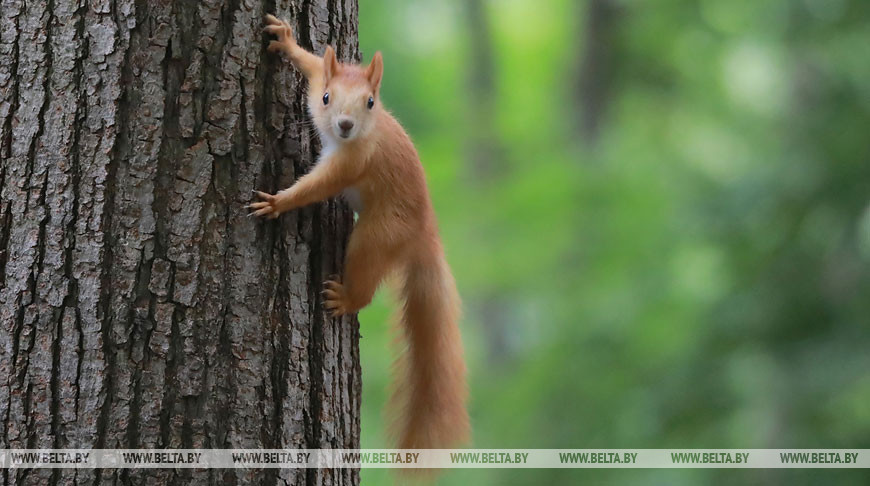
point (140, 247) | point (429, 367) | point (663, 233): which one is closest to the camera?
point (140, 247)

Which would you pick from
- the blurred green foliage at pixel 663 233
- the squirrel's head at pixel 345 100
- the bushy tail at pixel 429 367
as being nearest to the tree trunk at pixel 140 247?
the squirrel's head at pixel 345 100

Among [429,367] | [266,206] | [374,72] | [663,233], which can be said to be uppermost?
[663,233]

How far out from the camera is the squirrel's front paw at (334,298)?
1.90 metres

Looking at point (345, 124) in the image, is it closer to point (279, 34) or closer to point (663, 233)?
point (279, 34)

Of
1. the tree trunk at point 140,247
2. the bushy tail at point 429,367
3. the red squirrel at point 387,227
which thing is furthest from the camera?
the bushy tail at point 429,367

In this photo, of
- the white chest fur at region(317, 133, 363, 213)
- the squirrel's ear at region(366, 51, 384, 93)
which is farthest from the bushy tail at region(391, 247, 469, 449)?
the squirrel's ear at region(366, 51, 384, 93)

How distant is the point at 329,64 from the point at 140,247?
0.57 m

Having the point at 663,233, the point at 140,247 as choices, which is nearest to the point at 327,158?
the point at 140,247

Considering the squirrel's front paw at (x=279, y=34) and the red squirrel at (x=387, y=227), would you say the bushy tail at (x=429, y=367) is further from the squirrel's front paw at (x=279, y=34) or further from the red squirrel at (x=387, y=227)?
the squirrel's front paw at (x=279, y=34)

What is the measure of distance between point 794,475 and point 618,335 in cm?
117

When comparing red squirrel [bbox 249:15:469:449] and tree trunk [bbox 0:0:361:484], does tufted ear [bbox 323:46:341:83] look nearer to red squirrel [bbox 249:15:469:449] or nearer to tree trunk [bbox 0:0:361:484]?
red squirrel [bbox 249:15:469:449]

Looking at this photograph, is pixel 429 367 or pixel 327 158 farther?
pixel 429 367

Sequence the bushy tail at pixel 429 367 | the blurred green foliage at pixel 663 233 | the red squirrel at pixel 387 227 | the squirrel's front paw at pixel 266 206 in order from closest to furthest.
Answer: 1. the squirrel's front paw at pixel 266 206
2. the red squirrel at pixel 387 227
3. the bushy tail at pixel 429 367
4. the blurred green foliage at pixel 663 233

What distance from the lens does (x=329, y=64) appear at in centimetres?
189
